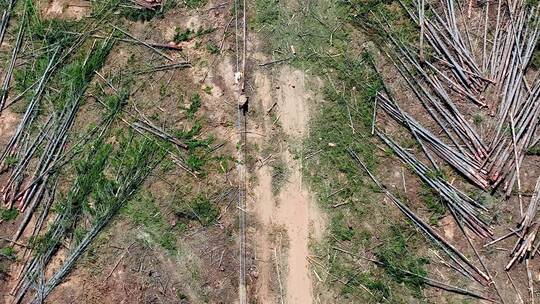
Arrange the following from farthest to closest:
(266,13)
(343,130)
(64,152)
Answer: (266,13) < (64,152) < (343,130)

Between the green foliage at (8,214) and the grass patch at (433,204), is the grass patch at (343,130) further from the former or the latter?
the green foliage at (8,214)

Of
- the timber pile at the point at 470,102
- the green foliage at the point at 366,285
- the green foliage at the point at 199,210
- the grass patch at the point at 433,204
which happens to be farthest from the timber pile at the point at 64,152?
the grass patch at the point at 433,204

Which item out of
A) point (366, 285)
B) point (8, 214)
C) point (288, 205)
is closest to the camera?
point (366, 285)

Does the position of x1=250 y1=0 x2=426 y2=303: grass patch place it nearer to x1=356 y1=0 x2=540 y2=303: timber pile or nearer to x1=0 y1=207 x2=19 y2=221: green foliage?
x1=356 y1=0 x2=540 y2=303: timber pile

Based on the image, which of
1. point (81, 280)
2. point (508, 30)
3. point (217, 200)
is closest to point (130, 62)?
point (217, 200)

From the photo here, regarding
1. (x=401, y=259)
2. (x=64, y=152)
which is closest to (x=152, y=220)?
(x=64, y=152)

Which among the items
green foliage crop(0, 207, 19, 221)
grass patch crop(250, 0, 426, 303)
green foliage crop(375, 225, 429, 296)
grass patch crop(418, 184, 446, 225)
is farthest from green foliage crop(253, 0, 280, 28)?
green foliage crop(0, 207, 19, 221)

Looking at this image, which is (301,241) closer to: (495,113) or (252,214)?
(252,214)

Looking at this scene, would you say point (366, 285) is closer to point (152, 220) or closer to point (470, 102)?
point (470, 102)
